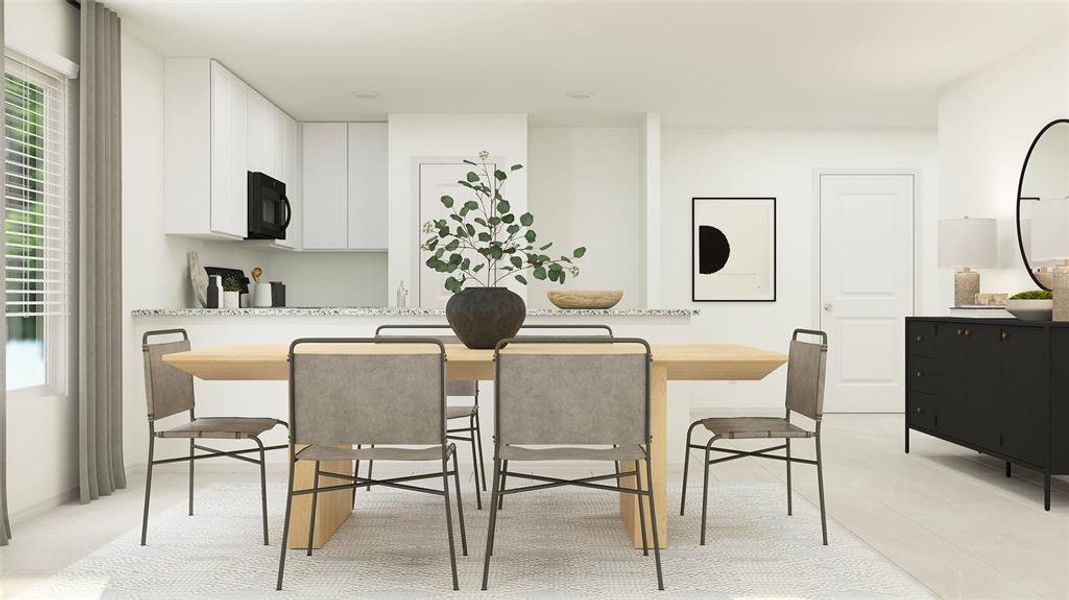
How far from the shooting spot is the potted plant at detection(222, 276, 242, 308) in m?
5.39

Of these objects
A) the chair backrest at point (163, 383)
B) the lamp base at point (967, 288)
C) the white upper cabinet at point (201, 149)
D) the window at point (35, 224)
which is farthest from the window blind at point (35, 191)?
the lamp base at point (967, 288)

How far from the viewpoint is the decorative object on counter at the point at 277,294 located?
6331 mm

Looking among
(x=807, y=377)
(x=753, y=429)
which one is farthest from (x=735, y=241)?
(x=753, y=429)

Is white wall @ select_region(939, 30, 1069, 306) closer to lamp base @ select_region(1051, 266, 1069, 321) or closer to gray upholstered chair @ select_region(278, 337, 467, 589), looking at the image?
lamp base @ select_region(1051, 266, 1069, 321)

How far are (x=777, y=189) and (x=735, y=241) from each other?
567mm

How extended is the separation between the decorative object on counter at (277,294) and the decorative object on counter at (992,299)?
4.82 meters

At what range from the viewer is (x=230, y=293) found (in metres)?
5.42

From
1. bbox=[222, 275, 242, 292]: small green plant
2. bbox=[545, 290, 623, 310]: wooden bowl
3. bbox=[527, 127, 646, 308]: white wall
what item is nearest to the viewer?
bbox=[545, 290, 623, 310]: wooden bowl

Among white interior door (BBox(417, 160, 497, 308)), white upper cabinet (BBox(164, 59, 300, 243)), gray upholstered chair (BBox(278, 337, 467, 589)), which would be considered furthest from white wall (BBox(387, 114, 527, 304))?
gray upholstered chair (BBox(278, 337, 467, 589))

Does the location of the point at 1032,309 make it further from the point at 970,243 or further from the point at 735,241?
the point at 735,241

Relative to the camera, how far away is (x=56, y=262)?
12.8 ft

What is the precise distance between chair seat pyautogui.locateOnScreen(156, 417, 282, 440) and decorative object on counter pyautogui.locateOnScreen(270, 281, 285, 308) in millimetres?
3104

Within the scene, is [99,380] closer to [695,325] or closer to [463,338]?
[463,338]

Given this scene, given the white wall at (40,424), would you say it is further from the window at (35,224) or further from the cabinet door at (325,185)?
the cabinet door at (325,185)
